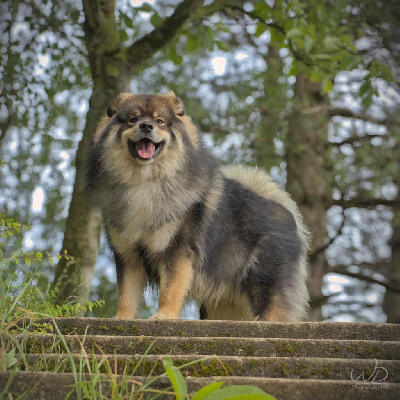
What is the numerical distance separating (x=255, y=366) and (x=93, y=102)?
4.59 metres

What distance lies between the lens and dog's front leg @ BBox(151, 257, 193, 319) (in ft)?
15.3

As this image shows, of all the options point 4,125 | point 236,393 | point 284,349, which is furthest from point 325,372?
point 4,125

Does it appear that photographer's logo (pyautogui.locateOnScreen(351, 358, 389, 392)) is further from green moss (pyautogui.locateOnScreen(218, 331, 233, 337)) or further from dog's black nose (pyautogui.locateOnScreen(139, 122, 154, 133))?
dog's black nose (pyautogui.locateOnScreen(139, 122, 154, 133))

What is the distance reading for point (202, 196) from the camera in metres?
5.05

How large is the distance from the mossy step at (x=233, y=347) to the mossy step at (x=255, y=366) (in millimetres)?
233

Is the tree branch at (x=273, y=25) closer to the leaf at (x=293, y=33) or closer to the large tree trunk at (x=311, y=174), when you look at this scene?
the leaf at (x=293, y=33)

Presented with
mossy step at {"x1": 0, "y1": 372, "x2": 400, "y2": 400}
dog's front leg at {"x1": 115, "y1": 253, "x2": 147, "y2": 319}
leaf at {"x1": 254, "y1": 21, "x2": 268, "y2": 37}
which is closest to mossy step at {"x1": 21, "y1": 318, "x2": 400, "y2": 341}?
mossy step at {"x1": 0, "y1": 372, "x2": 400, "y2": 400}

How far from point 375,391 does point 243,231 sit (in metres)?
2.95

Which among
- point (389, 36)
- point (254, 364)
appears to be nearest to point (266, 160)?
point (389, 36)

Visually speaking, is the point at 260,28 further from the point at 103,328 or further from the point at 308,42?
the point at 103,328

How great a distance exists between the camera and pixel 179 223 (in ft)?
15.9

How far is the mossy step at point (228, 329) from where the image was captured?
11.5ft

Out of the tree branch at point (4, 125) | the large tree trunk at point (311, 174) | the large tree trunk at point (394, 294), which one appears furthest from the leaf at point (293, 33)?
the large tree trunk at point (394, 294)

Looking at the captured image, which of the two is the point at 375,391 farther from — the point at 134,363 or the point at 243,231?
the point at 243,231
